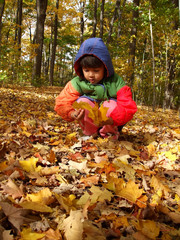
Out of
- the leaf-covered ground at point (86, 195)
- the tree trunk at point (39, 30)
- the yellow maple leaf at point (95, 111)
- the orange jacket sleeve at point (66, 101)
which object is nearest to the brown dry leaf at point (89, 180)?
the leaf-covered ground at point (86, 195)

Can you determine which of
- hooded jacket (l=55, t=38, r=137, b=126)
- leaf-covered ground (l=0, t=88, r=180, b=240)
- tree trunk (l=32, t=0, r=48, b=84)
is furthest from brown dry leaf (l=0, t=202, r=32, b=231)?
tree trunk (l=32, t=0, r=48, b=84)

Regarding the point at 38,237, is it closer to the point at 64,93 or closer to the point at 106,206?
the point at 106,206

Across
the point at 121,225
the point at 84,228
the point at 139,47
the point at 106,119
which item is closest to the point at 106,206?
the point at 121,225

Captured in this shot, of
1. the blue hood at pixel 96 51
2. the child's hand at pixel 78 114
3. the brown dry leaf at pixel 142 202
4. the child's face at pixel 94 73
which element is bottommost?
the brown dry leaf at pixel 142 202

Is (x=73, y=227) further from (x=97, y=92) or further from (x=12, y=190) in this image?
(x=97, y=92)

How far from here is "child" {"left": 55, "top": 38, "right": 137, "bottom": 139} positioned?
2008 mm

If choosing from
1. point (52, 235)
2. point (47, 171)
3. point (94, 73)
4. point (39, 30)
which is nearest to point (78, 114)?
point (94, 73)

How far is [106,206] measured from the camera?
102 cm

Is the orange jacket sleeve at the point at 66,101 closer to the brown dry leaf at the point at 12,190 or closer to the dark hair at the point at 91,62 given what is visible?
the dark hair at the point at 91,62

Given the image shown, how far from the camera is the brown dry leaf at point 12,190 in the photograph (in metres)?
1.00

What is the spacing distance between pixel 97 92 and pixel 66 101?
40 cm

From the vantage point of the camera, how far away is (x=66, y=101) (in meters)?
2.24

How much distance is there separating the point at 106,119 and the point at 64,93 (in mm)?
675

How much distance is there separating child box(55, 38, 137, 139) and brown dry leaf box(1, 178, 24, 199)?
1133 mm
